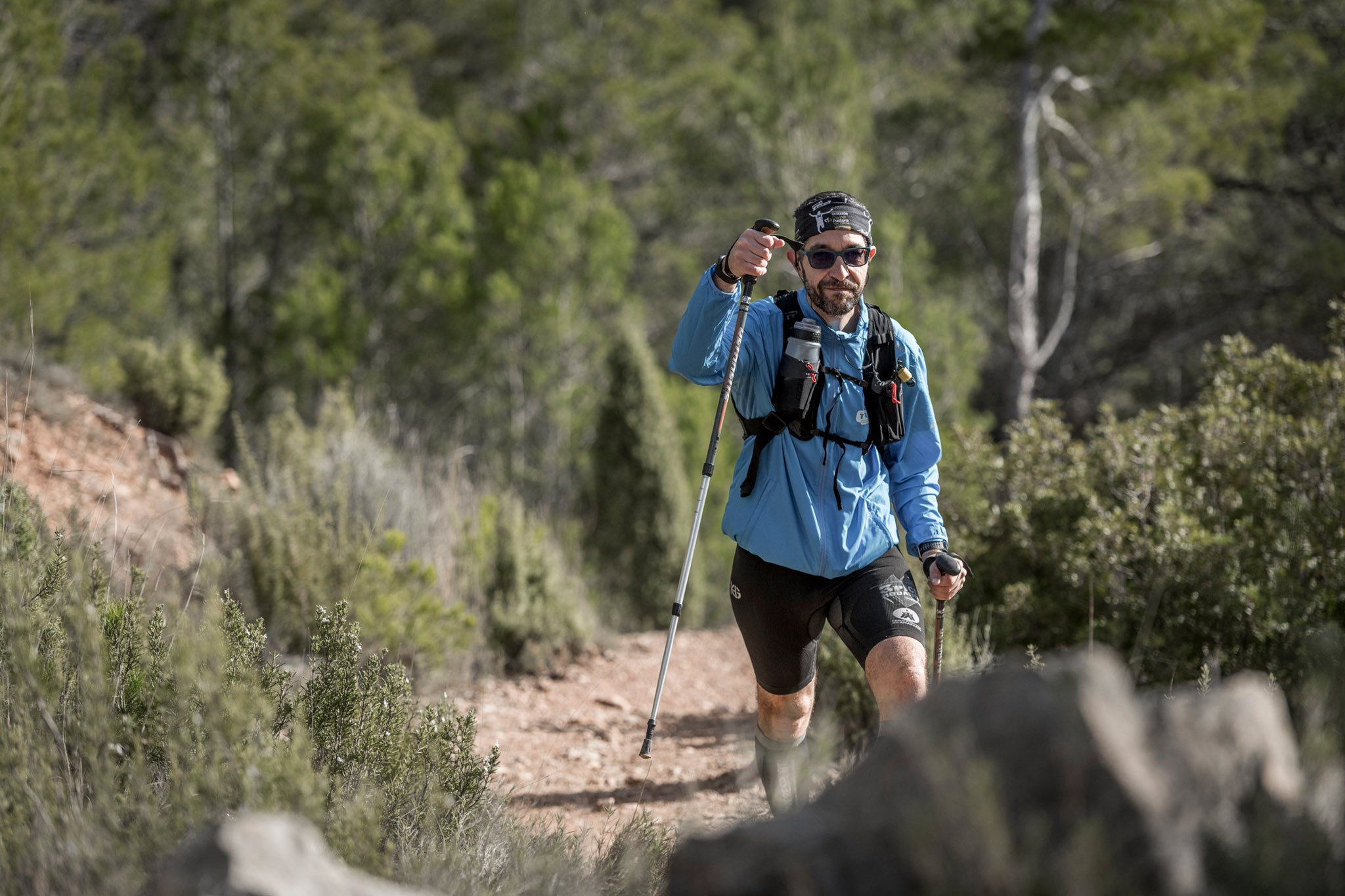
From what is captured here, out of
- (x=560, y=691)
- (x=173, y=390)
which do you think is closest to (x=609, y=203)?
(x=173, y=390)

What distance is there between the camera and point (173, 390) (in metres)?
8.84

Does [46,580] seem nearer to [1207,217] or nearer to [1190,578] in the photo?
[1190,578]

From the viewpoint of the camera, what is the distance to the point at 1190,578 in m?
4.37

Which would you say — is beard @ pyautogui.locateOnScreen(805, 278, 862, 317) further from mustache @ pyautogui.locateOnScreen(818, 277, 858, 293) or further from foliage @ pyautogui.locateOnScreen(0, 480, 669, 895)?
foliage @ pyautogui.locateOnScreen(0, 480, 669, 895)

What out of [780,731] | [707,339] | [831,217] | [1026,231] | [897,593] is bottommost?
[780,731]

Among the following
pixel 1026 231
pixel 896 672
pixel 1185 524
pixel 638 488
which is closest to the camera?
pixel 896 672

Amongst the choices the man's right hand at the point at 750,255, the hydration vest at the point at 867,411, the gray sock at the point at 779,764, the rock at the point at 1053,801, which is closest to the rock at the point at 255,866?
the rock at the point at 1053,801

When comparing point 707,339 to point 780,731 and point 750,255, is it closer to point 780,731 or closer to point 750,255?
point 750,255

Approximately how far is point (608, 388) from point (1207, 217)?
1041cm

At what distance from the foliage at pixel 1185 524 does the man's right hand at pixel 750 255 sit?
89.6 inches

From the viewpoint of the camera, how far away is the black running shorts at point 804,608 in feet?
9.16

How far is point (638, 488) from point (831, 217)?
9071 mm

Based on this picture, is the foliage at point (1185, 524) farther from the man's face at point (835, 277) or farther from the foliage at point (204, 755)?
the foliage at point (204, 755)

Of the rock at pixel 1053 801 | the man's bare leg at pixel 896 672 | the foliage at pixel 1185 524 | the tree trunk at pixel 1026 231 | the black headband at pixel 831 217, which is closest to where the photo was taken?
the rock at pixel 1053 801
